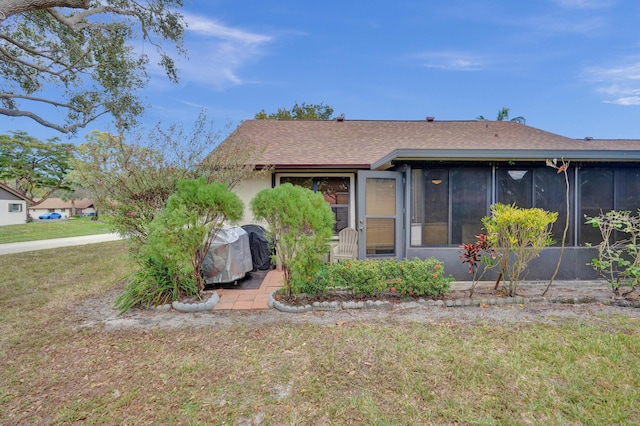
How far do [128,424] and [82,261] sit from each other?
→ 31.3ft

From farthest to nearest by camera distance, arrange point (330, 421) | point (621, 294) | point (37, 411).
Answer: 1. point (621, 294)
2. point (37, 411)
3. point (330, 421)

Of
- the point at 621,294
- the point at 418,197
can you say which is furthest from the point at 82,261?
the point at 621,294

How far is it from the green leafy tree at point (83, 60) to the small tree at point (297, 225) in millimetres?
8757

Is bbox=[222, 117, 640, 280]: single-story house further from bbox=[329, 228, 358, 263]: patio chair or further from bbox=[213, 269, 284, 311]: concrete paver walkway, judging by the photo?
bbox=[213, 269, 284, 311]: concrete paver walkway

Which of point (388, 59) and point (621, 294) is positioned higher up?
point (388, 59)

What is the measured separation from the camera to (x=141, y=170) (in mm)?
6023

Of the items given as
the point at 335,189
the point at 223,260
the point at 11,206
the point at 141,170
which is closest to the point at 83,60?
the point at 141,170

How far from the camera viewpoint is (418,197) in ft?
21.5

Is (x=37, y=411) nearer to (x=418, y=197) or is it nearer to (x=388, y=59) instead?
(x=418, y=197)

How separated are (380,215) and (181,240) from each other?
3.96 metres

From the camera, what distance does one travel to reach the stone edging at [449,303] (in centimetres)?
475

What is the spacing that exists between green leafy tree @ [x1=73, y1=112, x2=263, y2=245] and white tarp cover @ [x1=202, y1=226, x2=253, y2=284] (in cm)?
117

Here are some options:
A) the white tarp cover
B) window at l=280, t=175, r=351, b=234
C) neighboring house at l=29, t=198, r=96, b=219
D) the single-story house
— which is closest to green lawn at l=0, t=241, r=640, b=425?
the white tarp cover

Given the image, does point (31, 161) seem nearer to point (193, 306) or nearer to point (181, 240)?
point (181, 240)
